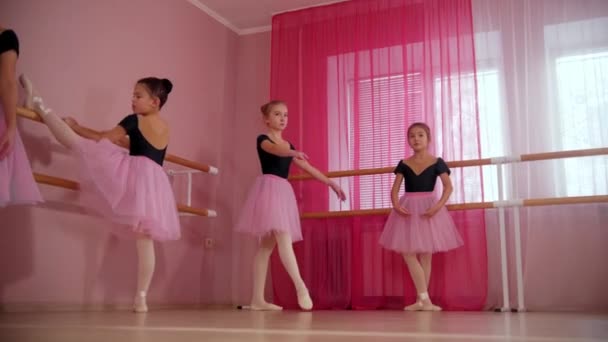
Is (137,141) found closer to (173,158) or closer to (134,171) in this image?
(134,171)

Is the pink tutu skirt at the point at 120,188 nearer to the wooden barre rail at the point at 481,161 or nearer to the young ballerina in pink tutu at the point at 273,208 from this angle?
the young ballerina in pink tutu at the point at 273,208

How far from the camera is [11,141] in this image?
2367 mm

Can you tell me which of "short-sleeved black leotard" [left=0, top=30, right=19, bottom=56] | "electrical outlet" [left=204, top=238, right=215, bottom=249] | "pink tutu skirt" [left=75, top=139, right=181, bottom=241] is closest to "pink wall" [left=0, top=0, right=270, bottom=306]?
"electrical outlet" [left=204, top=238, right=215, bottom=249]

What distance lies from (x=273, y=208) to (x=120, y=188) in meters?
0.88

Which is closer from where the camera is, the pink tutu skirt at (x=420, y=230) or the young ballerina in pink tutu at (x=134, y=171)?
the young ballerina in pink tutu at (x=134, y=171)

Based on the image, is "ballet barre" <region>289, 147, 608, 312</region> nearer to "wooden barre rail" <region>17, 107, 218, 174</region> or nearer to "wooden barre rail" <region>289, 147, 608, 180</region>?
"wooden barre rail" <region>289, 147, 608, 180</region>

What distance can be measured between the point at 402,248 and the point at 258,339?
7.66 feet

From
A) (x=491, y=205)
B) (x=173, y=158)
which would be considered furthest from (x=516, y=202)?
(x=173, y=158)

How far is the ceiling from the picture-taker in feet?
14.7

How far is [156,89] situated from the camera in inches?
120

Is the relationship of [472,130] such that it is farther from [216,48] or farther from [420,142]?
[216,48]

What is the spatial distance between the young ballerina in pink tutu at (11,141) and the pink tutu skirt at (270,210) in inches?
46.6

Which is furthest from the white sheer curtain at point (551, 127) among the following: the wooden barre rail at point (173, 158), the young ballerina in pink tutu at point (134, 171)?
the young ballerina in pink tutu at point (134, 171)

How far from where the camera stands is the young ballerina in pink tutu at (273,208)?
129 inches
